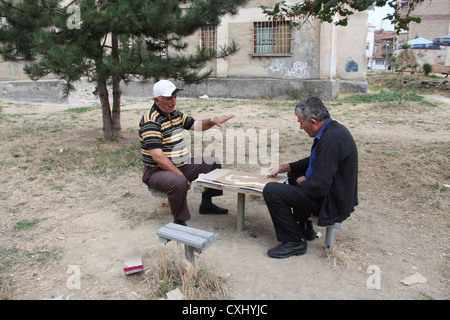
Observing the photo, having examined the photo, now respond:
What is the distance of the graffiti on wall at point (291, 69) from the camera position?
1265 centimetres

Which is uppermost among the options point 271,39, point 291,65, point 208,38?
point 208,38

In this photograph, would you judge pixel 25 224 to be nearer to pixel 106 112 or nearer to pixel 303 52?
pixel 106 112

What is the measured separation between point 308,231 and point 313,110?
1.16m

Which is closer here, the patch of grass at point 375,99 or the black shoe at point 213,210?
the black shoe at point 213,210

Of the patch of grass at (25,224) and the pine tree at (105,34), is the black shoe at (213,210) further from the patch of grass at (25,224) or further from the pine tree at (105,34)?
the pine tree at (105,34)

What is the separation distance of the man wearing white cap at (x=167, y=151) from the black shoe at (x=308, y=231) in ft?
3.48

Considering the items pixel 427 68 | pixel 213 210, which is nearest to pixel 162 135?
pixel 213 210

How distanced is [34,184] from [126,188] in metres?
1.23

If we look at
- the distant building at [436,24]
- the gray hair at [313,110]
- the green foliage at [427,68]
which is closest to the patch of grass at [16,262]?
the gray hair at [313,110]

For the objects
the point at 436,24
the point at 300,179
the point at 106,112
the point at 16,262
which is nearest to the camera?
the point at 16,262

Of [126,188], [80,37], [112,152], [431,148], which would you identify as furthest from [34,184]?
[431,148]

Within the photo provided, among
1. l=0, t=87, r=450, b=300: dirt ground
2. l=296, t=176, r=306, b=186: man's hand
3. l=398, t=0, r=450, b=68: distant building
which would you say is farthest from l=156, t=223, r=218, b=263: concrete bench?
l=398, t=0, r=450, b=68: distant building

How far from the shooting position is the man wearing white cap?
330cm

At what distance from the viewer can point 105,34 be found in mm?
5672
